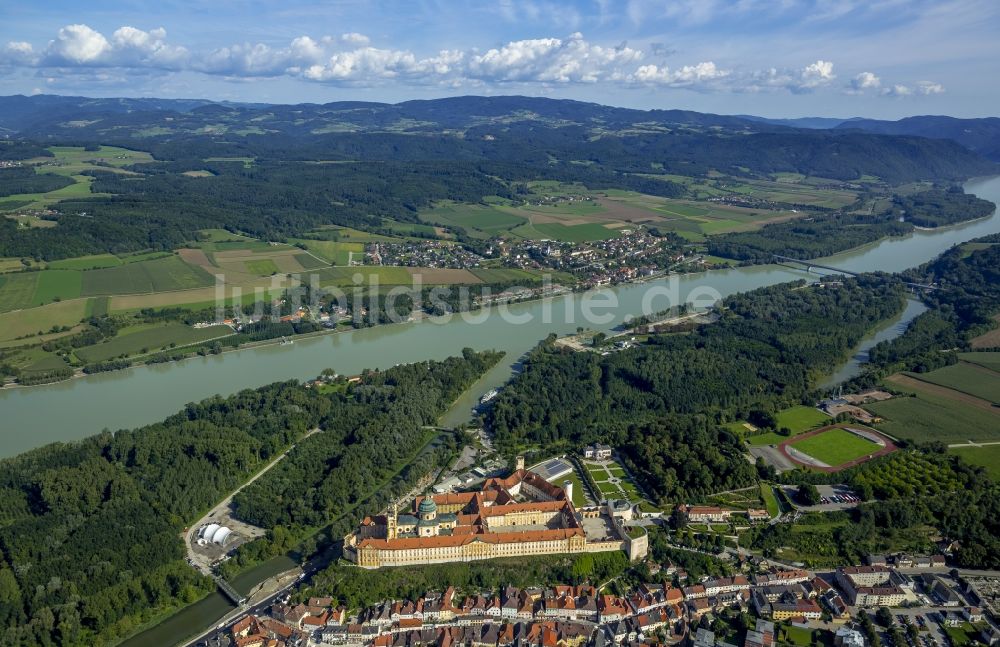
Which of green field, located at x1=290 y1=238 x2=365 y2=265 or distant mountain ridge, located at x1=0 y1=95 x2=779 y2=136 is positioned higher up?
distant mountain ridge, located at x1=0 y1=95 x2=779 y2=136

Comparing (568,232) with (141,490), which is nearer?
(141,490)

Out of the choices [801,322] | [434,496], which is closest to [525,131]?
[801,322]

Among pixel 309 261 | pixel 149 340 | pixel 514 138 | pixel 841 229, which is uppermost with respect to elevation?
pixel 514 138

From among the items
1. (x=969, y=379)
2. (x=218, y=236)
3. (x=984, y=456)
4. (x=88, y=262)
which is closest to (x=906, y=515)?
(x=984, y=456)

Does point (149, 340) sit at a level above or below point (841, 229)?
below

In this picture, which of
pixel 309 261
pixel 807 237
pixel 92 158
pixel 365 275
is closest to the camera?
pixel 365 275

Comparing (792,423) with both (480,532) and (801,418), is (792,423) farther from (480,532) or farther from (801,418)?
(480,532)

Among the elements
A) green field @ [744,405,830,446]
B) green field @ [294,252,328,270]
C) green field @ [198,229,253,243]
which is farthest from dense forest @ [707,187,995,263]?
green field @ [198,229,253,243]

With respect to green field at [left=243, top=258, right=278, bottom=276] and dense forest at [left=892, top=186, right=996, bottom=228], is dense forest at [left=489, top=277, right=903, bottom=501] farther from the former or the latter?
dense forest at [left=892, top=186, right=996, bottom=228]
